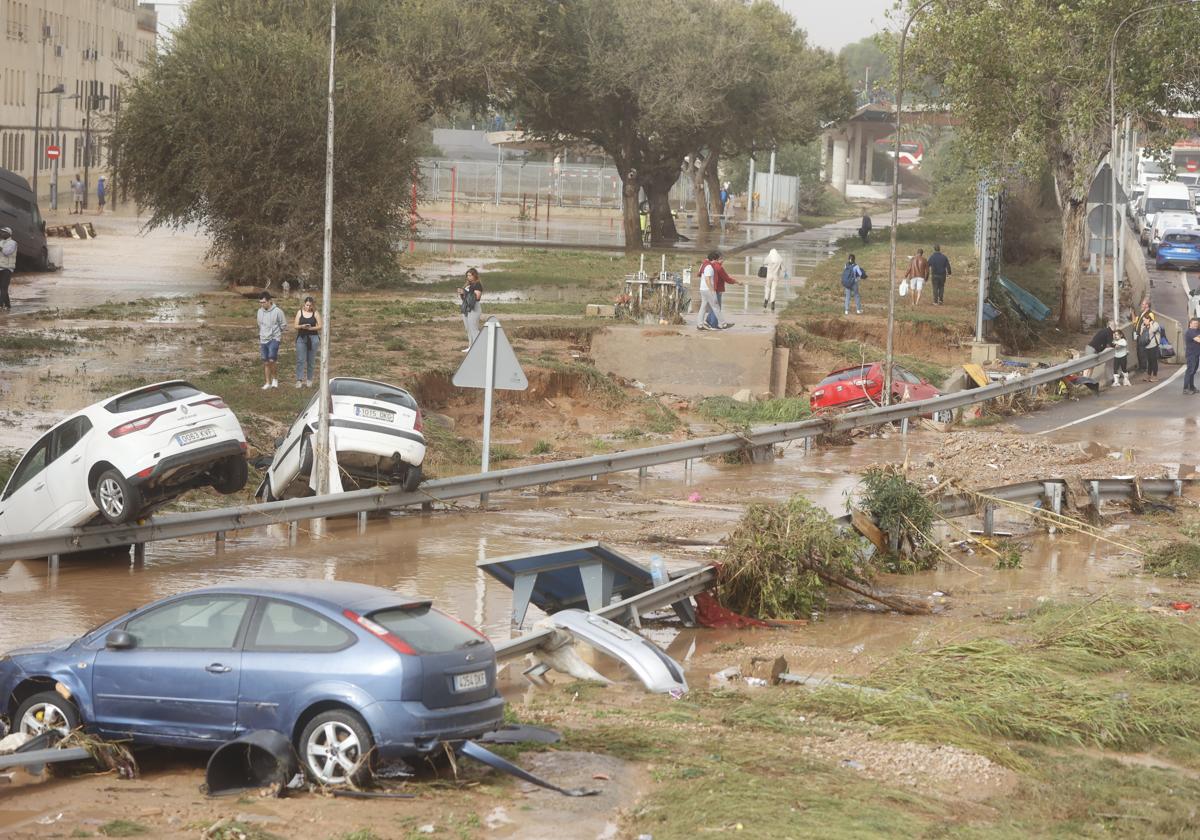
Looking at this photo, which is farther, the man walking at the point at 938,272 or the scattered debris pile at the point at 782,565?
the man walking at the point at 938,272

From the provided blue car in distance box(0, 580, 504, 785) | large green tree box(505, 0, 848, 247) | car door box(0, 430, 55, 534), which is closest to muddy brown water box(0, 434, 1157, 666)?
car door box(0, 430, 55, 534)

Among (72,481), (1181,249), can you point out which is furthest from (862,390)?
(1181,249)

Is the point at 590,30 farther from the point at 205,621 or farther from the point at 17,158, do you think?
the point at 205,621

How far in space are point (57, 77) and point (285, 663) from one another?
90.5 metres

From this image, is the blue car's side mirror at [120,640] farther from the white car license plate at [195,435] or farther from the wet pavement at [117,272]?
the wet pavement at [117,272]

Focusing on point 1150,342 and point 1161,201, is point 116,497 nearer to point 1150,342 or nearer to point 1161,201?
point 1150,342

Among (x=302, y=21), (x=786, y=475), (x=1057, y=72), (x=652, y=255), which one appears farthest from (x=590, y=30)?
(x=786, y=475)

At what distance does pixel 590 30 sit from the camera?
195 feet

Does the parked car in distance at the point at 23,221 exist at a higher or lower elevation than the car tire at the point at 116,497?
higher

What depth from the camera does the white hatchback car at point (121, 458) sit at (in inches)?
605

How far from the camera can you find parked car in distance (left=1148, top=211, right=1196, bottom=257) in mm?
59625

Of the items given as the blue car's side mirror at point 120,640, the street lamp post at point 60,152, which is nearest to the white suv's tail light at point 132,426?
Answer: the blue car's side mirror at point 120,640

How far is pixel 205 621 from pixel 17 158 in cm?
8213

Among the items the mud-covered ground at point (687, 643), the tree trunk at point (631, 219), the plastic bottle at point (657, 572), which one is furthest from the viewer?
the tree trunk at point (631, 219)
